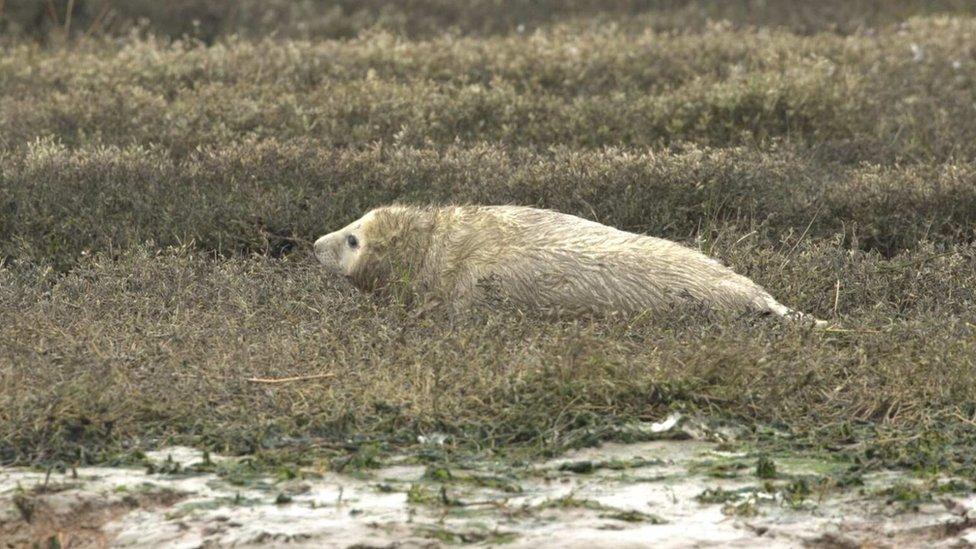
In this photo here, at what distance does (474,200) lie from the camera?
9.03 metres

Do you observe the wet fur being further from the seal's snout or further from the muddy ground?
the muddy ground

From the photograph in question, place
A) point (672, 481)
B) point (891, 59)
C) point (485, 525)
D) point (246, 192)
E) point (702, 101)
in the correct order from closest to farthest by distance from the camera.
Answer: point (485, 525) → point (672, 481) → point (246, 192) → point (702, 101) → point (891, 59)

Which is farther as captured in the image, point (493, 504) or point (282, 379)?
point (282, 379)

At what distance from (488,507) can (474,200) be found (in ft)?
14.6

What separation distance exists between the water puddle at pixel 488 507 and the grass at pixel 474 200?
24 centimetres

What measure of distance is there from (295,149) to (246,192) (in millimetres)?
794

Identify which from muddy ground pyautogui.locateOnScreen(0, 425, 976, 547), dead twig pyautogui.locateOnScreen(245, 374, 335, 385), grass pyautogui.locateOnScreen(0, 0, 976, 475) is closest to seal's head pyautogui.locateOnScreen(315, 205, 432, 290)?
grass pyautogui.locateOnScreen(0, 0, 976, 475)

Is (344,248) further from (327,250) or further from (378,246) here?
(378,246)

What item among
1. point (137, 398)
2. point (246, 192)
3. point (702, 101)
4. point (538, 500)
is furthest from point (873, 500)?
point (702, 101)

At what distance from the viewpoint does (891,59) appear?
42.9 feet

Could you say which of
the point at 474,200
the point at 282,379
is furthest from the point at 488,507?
the point at 474,200

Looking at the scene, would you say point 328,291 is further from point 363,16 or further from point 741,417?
point 363,16

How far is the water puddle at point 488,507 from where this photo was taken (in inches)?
Answer: 179

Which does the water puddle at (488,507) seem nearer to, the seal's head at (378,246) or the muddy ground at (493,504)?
the muddy ground at (493,504)
